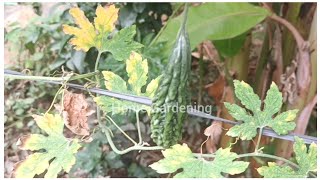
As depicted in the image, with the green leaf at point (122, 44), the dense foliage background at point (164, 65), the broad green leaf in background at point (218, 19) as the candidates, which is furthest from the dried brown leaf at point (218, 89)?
the green leaf at point (122, 44)

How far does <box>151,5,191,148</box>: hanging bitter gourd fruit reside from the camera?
58 centimetres

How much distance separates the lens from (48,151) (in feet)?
2.12

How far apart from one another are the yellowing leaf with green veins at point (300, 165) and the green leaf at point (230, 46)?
33.9 inches

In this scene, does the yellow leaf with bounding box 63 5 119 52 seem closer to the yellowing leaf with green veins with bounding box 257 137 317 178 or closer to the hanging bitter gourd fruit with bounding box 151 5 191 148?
the hanging bitter gourd fruit with bounding box 151 5 191 148

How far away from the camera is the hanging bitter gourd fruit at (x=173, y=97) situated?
0.58 metres

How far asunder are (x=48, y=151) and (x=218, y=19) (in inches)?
29.8

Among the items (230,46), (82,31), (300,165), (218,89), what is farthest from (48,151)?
(218,89)

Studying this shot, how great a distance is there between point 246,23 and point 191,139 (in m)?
0.68

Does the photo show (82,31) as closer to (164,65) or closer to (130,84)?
(130,84)

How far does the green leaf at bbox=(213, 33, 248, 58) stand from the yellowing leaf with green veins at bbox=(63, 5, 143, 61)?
79 centimetres

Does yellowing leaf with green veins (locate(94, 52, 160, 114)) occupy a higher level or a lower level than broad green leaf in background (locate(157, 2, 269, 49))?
lower

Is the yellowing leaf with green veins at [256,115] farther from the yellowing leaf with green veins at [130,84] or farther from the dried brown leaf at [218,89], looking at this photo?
the dried brown leaf at [218,89]

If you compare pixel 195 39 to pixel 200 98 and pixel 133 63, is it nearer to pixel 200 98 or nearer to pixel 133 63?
pixel 200 98

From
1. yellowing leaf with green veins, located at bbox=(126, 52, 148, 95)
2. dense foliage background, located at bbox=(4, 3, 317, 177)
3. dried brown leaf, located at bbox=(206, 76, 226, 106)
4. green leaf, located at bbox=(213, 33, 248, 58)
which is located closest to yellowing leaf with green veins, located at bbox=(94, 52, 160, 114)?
yellowing leaf with green veins, located at bbox=(126, 52, 148, 95)
